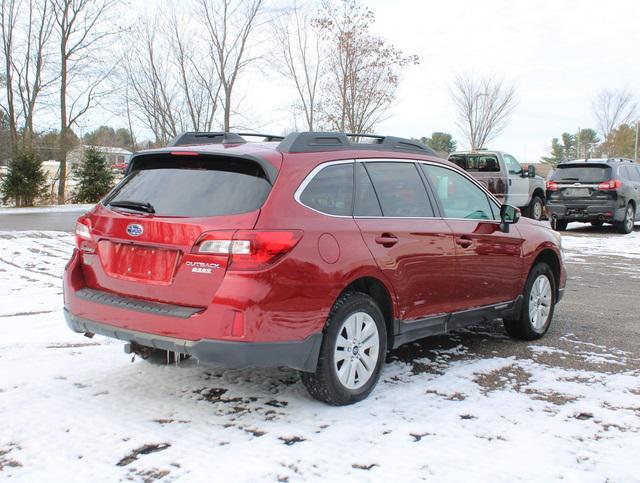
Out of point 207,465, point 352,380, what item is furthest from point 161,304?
point 352,380

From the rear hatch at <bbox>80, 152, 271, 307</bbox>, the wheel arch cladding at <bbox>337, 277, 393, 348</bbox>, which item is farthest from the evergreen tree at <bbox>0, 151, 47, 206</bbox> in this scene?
the wheel arch cladding at <bbox>337, 277, 393, 348</bbox>

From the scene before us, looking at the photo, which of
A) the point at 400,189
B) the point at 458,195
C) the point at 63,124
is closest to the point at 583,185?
the point at 458,195

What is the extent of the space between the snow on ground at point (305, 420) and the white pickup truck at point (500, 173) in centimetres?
1213

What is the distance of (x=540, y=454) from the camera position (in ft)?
11.0

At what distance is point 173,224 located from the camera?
3697 millimetres

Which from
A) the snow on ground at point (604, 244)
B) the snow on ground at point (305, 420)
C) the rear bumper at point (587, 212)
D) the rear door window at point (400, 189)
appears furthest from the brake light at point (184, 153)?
the rear bumper at point (587, 212)

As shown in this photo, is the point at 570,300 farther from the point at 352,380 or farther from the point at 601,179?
the point at 601,179

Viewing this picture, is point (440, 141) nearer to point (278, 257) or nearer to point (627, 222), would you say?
point (627, 222)

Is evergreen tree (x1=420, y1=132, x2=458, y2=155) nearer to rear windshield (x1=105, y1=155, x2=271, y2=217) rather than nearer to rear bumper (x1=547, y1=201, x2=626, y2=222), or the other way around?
rear bumper (x1=547, y1=201, x2=626, y2=222)

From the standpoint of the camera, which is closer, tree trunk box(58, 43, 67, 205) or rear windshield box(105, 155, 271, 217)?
rear windshield box(105, 155, 271, 217)

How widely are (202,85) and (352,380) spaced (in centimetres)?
2649

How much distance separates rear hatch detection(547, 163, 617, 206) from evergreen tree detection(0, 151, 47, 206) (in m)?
19.2

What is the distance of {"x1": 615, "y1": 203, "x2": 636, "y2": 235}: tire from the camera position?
646 inches

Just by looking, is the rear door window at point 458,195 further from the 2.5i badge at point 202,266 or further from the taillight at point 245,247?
the 2.5i badge at point 202,266
